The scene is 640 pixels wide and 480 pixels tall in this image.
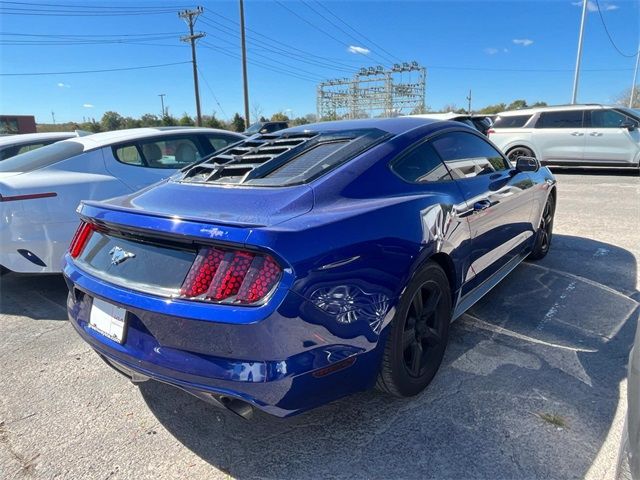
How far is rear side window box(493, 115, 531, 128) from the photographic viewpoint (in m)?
12.3

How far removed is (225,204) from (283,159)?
681 millimetres

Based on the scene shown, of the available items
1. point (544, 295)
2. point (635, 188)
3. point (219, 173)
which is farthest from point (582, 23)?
point (219, 173)

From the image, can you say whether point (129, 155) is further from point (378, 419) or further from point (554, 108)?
point (554, 108)

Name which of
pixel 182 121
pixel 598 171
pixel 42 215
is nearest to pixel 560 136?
pixel 598 171

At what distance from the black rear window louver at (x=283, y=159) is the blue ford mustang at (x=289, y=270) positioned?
15 millimetres

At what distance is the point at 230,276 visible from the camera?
1.77m

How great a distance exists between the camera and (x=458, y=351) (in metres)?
2.97

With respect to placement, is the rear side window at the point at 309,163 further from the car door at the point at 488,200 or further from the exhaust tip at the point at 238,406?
the exhaust tip at the point at 238,406

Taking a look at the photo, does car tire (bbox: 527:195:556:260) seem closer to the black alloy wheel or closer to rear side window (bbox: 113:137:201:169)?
the black alloy wheel

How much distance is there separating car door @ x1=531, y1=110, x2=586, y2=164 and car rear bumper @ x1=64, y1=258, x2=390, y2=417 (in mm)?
11839

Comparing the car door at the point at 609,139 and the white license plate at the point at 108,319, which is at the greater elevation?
the car door at the point at 609,139

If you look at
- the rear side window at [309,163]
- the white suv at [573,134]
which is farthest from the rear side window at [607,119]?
the rear side window at [309,163]

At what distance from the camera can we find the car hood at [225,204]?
1.92 m

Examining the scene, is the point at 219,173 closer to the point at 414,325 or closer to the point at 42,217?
the point at 414,325
